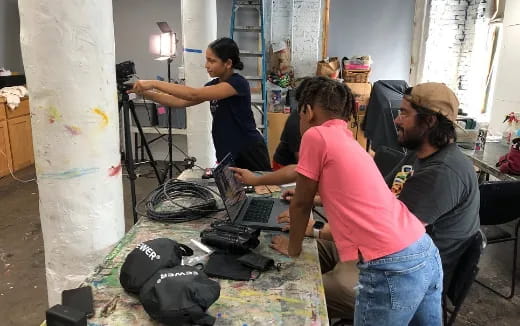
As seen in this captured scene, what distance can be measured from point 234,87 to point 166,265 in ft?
4.58

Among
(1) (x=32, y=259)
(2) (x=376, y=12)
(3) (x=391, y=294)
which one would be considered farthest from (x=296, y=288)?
(2) (x=376, y=12)

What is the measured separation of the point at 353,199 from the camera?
A: 130cm

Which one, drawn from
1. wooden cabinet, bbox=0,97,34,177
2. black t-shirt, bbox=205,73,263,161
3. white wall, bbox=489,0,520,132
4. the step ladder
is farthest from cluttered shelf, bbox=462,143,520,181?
wooden cabinet, bbox=0,97,34,177

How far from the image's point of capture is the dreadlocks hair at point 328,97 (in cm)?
149

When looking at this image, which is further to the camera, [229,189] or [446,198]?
[229,189]

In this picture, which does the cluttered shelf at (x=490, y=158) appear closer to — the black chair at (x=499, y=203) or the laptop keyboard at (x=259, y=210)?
the black chair at (x=499, y=203)

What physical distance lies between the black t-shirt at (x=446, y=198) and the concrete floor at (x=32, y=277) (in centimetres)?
106

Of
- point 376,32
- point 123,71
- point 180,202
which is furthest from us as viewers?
point 376,32

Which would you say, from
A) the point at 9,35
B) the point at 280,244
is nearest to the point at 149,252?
the point at 280,244

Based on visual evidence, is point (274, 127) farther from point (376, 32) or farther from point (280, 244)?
point (280, 244)

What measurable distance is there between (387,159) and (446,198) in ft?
4.30

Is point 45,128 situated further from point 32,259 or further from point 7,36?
point 7,36

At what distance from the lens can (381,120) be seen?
447cm

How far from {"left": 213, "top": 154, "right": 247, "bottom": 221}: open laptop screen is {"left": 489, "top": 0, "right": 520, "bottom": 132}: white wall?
293cm
